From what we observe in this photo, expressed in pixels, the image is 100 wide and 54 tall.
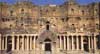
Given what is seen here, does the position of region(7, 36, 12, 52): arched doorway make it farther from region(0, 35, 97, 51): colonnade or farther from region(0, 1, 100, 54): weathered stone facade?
region(0, 35, 97, 51): colonnade

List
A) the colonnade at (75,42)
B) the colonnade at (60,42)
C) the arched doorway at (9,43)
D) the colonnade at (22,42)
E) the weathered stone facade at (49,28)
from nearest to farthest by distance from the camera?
the weathered stone facade at (49,28), the colonnade at (22,42), the colonnade at (60,42), the colonnade at (75,42), the arched doorway at (9,43)

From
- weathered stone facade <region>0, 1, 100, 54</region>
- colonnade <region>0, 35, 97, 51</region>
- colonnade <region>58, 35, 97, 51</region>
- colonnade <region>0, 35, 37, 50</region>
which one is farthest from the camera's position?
colonnade <region>58, 35, 97, 51</region>

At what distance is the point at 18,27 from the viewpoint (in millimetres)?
76000

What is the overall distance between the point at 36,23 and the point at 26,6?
7.62 m

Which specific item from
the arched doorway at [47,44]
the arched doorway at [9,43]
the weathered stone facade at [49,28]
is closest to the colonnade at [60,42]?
the weathered stone facade at [49,28]

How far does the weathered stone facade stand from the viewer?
72750 millimetres

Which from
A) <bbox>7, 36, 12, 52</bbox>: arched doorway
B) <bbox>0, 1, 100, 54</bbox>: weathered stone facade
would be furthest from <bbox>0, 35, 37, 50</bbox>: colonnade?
<bbox>7, 36, 12, 52</bbox>: arched doorway

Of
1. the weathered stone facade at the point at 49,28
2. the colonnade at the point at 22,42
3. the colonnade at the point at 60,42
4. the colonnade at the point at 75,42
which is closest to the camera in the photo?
the weathered stone facade at the point at 49,28

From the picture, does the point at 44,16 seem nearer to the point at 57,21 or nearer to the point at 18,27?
the point at 57,21

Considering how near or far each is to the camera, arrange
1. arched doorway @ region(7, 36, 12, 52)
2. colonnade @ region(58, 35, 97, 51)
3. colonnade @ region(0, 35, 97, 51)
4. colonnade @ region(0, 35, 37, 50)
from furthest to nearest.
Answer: arched doorway @ region(7, 36, 12, 52) → colonnade @ region(58, 35, 97, 51) → colonnade @ region(0, 35, 97, 51) → colonnade @ region(0, 35, 37, 50)

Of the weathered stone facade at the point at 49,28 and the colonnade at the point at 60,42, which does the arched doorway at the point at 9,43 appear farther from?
the colonnade at the point at 60,42

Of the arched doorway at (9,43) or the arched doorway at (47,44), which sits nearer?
the arched doorway at (47,44)

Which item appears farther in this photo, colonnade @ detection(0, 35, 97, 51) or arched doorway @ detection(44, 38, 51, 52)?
colonnade @ detection(0, 35, 97, 51)

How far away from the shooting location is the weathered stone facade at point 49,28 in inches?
2864
